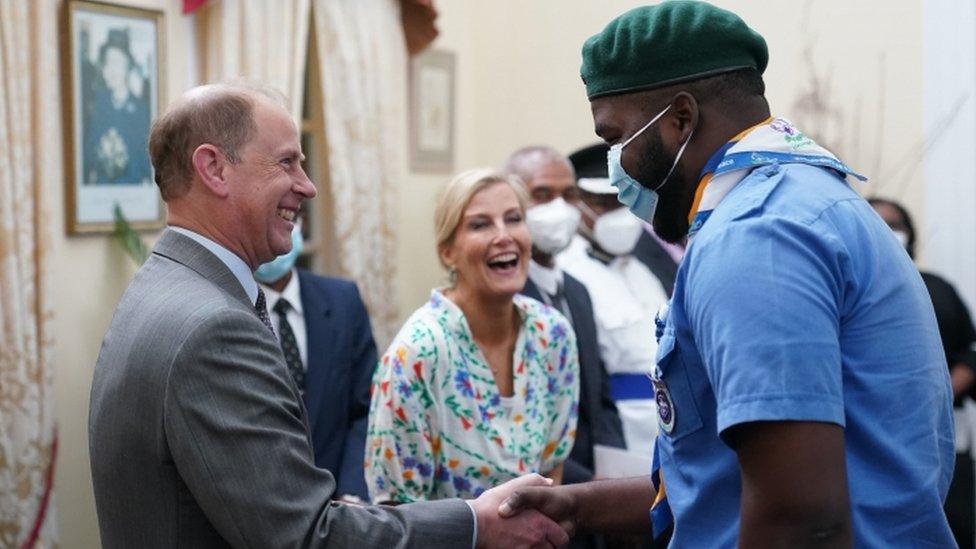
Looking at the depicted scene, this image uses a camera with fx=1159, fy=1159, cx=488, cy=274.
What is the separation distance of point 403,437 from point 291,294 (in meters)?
1.17

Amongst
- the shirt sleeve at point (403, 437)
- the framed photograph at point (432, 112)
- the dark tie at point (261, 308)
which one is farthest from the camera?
the framed photograph at point (432, 112)

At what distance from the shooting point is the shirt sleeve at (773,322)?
125 centimetres

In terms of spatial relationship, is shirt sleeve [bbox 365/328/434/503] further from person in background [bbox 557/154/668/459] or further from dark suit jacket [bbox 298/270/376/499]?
person in background [bbox 557/154/668/459]

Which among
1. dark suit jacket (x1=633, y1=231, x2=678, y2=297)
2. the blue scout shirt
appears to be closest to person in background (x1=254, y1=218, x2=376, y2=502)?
dark suit jacket (x1=633, y1=231, x2=678, y2=297)

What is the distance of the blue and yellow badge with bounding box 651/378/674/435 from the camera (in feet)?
4.84

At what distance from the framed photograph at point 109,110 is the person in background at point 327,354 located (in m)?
0.66

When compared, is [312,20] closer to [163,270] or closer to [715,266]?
[163,270]

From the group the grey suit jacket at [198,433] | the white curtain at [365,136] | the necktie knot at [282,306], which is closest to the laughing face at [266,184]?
A: the grey suit jacket at [198,433]

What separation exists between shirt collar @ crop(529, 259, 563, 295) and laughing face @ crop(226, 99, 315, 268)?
5.92ft

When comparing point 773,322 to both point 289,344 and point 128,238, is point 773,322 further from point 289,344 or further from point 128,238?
point 128,238

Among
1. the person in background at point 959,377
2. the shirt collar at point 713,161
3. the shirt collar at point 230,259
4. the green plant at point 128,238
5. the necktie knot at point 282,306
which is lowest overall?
the person in background at point 959,377

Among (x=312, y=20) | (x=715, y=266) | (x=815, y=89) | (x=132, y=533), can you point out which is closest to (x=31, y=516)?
(x=132, y=533)

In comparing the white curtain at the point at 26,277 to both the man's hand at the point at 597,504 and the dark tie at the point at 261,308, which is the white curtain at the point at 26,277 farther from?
the man's hand at the point at 597,504

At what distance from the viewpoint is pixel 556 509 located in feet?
7.21
